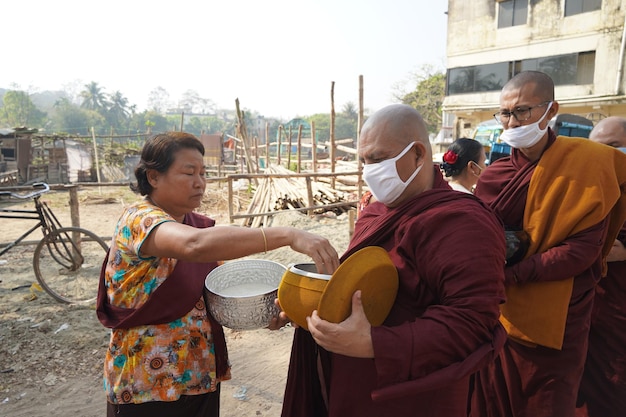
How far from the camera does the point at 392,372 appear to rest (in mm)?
1100

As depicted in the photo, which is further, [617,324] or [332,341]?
[617,324]

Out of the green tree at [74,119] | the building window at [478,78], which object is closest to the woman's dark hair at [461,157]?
the building window at [478,78]

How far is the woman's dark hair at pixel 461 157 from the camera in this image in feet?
9.79

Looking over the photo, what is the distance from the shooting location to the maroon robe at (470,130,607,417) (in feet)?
6.46

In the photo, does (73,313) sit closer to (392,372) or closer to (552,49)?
(392,372)

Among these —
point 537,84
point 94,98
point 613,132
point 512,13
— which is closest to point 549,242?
point 537,84

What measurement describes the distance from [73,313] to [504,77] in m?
22.2

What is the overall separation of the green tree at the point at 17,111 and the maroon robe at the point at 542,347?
7053cm

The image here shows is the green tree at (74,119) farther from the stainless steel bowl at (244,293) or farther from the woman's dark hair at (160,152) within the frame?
the stainless steel bowl at (244,293)

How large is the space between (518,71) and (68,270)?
21.9 metres

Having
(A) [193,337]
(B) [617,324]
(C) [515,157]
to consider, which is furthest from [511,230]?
(A) [193,337]

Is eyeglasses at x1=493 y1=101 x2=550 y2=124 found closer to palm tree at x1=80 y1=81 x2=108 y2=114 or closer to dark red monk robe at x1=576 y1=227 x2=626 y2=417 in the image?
dark red monk robe at x1=576 y1=227 x2=626 y2=417

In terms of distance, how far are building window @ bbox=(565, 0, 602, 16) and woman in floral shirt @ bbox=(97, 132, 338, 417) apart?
890 inches

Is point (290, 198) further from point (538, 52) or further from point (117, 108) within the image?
point (117, 108)
